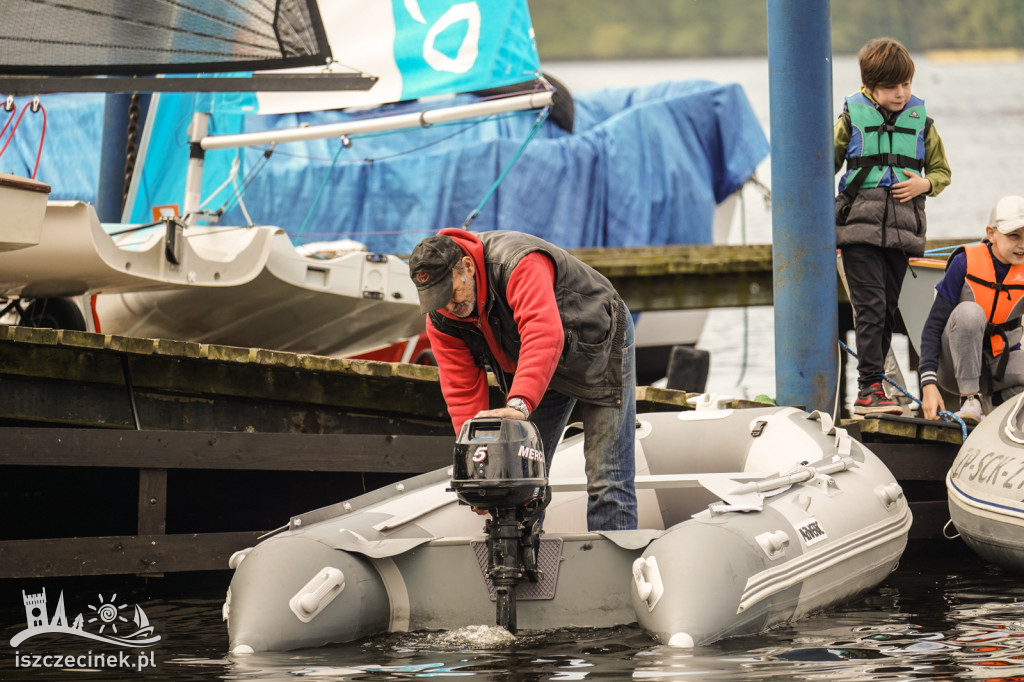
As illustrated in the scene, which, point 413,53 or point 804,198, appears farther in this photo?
point 413,53

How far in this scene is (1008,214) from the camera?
20.5 feet

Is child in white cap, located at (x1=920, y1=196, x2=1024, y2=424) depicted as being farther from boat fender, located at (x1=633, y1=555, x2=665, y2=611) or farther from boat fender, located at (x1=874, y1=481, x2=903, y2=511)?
boat fender, located at (x1=633, y1=555, x2=665, y2=611)

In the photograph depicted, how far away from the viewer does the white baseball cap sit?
6.22 meters

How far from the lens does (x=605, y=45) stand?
6612cm

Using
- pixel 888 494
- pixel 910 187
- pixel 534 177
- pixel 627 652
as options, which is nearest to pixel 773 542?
pixel 627 652

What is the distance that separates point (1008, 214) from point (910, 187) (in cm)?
45

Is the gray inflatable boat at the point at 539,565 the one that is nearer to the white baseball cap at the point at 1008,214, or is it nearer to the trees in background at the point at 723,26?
the white baseball cap at the point at 1008,214

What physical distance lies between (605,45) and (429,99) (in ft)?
185

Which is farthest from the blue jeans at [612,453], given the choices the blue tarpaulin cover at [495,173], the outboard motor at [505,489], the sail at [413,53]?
the blue tarpaulin cover at [495,173]

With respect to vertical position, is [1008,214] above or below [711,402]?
above

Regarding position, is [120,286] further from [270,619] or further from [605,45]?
[605,45]

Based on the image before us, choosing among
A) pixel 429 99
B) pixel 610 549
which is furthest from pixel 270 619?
pixel 429 99

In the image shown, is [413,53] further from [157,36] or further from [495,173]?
[495,173]

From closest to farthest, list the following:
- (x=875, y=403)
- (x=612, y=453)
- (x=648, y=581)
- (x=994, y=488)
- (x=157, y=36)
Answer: (x=648, y=581) → (x=612, y=453) → (x=994, y=488) → (x=875, y=403) → (x=157, y=36)
